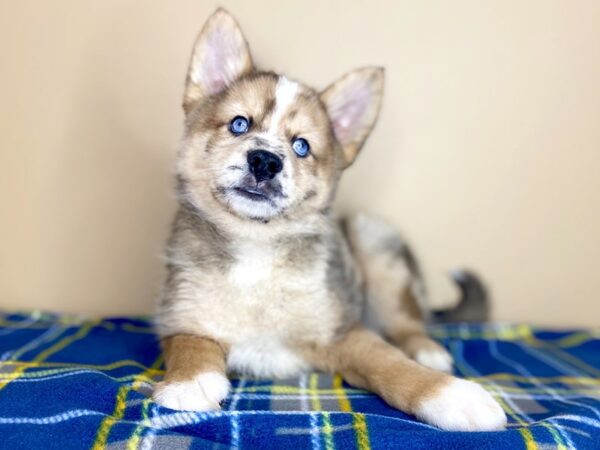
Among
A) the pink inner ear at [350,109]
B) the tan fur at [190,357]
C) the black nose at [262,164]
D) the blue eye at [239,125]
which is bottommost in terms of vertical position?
the tan fur at [190,357]

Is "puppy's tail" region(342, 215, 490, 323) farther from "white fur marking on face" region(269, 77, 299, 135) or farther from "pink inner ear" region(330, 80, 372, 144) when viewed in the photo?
"white fur marking on face" region(269, 77, 299, 135)

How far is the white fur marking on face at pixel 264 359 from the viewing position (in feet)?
5.60

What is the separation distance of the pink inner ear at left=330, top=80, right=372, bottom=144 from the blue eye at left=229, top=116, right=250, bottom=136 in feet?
1.12

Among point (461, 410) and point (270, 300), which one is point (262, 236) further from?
point (461, 410)

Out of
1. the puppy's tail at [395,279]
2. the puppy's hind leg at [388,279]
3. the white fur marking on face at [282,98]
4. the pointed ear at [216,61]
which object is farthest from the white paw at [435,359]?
the pointed ear at [216,61]

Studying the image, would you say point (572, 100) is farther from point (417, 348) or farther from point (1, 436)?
point (1, 436)

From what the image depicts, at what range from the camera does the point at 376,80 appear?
188cm

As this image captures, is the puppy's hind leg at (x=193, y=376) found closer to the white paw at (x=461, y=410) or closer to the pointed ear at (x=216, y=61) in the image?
the white paw at (x=461, y=410)

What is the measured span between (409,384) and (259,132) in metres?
0.86

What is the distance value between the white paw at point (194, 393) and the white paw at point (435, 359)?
756mm

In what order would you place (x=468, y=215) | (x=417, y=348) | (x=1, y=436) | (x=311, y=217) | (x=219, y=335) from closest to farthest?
1. (x=1, y=436)
2. (x=219, y=335)
3. (x=311, y=217)
4. (x=417, y=348)
5. (x=468, y=215)

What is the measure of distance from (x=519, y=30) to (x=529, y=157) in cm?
54

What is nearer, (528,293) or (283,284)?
(283,284)

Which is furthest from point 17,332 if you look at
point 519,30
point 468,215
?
point 519,30
